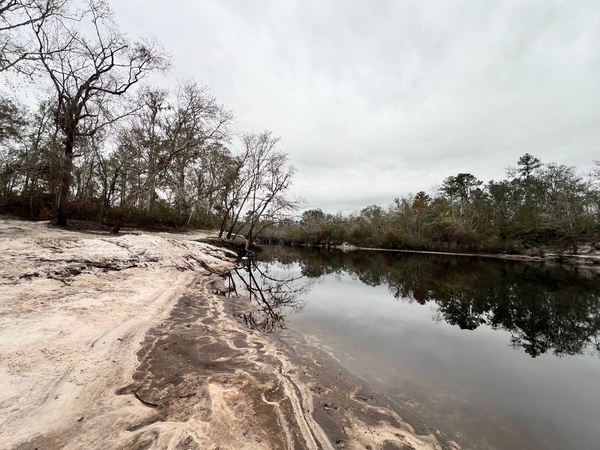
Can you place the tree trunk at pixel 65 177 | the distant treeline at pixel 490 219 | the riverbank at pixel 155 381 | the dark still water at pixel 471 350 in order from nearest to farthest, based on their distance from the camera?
1. the riverbank at pixel 155 381
2. the dark still water at pixel 471 350
3. the tree trunk at pixel 65 177
4. the distant treeline at pixel 490 219

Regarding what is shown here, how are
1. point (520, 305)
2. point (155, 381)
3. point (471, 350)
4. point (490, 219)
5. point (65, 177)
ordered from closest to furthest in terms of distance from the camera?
point (155, 381)
point (471, 350)
point (520, 305)
point (65, 177)
point (490, 219)

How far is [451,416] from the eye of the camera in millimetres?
3686

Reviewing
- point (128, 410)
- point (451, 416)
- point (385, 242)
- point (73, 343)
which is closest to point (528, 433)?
point (451, 416)

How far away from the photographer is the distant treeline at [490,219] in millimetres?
33688

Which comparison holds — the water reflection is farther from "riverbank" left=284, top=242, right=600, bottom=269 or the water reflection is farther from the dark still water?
"riverbank" left=284, top=242, right=600, bottom=269

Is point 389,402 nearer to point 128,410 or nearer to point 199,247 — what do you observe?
point 128,410

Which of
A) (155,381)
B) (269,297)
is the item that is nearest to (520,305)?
(269,297)

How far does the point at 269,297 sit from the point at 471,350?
656 cm

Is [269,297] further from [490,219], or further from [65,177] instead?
[490,219]

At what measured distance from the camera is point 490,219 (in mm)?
44031

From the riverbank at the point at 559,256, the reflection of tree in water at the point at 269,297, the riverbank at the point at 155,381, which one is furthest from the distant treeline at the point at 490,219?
the riverbank at the point at 155,381

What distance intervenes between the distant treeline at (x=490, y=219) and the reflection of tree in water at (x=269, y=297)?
1418 centimetres

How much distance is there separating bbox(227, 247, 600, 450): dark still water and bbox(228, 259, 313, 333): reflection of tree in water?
56mm

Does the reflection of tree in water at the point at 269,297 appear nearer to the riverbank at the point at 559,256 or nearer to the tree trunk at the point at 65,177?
the tree trunk at the point at 65,177
